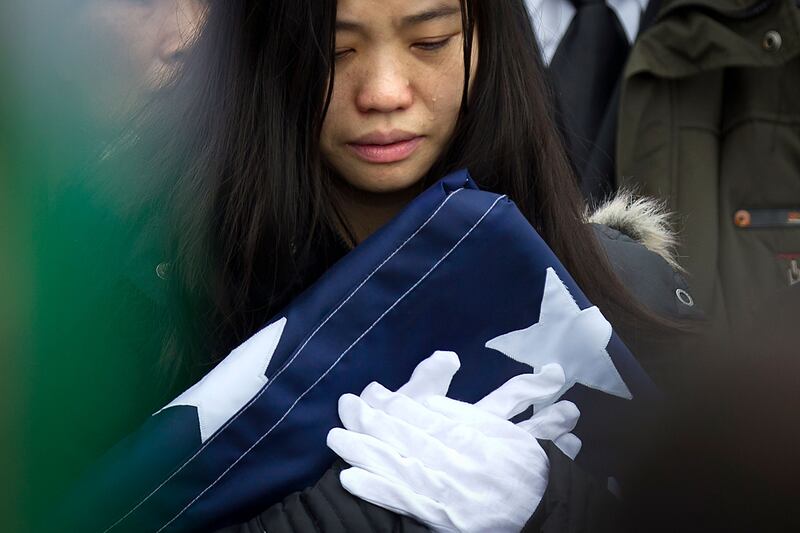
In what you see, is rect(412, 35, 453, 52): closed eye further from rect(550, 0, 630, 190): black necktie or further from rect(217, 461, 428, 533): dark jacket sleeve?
rect(550, 0, 630, 190): black necktie

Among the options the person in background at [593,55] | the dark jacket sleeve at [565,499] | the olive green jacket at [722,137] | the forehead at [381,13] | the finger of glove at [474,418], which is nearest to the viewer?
the dark jacket sleeve at [565,499]

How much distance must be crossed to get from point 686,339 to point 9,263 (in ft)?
2.58

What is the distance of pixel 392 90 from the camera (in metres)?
1.25

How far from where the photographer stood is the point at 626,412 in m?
1.01

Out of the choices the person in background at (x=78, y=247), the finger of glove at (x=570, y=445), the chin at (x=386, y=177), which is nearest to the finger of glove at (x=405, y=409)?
the finger of glove at (x=570, y=445)

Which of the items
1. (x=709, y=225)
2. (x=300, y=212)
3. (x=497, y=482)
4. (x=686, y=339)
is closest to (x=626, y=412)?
(x=497, y=482)

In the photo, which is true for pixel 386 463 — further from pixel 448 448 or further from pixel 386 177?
pixel 386 177

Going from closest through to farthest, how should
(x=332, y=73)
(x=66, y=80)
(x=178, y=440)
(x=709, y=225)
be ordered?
(x=66, y=80), (x=178, y=440), (x=332, y=73), (x=709, y=225)

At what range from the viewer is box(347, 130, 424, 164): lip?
4.22 ft

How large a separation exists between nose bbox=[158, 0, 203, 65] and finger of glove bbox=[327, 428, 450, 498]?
67 centimetres

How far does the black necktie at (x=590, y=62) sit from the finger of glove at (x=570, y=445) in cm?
126

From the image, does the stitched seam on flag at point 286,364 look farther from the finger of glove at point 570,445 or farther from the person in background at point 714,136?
the person in background at point 714,136

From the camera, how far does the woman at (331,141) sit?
49.8 inches

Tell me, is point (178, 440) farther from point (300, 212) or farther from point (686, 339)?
point (686, 339)
